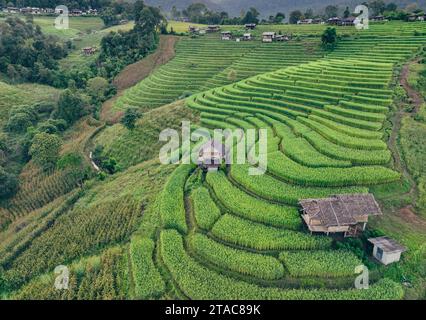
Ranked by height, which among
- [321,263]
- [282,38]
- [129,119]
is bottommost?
[321,263]

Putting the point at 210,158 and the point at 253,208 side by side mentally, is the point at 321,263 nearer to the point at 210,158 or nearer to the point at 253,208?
the point at 253,208

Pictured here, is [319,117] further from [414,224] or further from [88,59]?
[88,59]

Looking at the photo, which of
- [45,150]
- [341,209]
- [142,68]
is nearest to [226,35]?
[142,68]

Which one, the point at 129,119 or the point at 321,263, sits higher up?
the point at 129,119

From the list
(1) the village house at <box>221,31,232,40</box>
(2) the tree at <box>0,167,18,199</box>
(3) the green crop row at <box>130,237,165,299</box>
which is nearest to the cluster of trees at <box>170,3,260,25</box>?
(1) the village house at <box>221,31,232,40</box>

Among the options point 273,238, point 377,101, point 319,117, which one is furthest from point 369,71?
point 273,238
